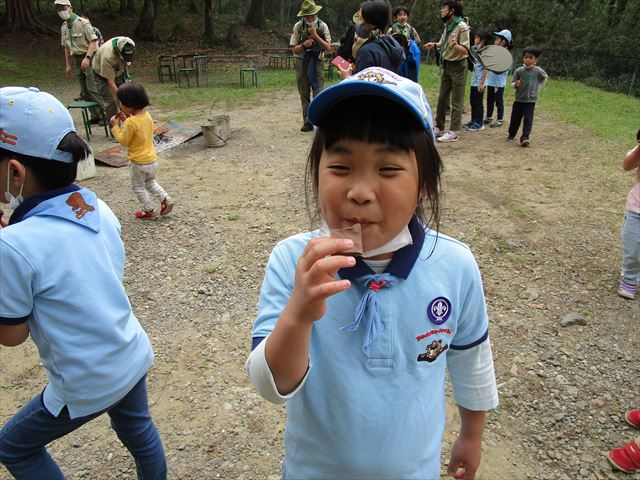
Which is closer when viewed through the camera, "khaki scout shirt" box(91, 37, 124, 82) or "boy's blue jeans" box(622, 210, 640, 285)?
"boy's blue jeans" box(622, 210, 640, 285)

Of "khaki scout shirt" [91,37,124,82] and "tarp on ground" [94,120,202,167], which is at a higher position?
"khaki scout shirt" [91,37,124,82]

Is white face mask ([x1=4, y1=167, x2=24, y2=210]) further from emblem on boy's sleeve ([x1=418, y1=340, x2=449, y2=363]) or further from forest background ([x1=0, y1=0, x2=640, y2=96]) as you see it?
forest background ([x1=0, y1=0, x2=640, y2=96])

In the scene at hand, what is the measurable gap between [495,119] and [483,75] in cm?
178

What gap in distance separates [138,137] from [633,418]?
190 inches

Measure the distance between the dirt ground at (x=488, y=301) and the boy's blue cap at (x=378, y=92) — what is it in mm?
2050

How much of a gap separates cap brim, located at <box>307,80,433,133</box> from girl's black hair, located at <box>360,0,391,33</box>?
472cm

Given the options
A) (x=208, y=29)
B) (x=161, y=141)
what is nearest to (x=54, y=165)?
(x=161, y=141)

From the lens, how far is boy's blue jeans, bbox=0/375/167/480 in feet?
5.57

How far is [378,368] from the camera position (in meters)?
1.13

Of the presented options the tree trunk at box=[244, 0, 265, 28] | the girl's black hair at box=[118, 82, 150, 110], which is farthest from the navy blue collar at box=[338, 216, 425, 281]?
the tree trunk at box=[244, 0, 265, 28]

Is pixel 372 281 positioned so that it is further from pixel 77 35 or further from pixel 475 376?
pixel 77 35

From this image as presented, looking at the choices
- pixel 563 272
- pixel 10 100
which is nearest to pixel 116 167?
pixel 10 100

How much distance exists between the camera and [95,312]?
5.42 feet

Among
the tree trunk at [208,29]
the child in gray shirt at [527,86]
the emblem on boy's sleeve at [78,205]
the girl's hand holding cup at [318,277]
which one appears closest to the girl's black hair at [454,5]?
the child in gray shirt at [527,86]
